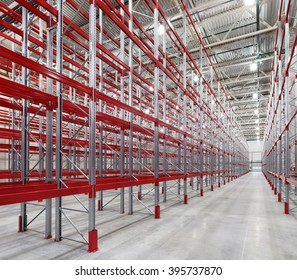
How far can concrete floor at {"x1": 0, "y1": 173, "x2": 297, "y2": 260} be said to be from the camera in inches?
160

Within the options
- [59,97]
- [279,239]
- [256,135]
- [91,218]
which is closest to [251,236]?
[279,239]

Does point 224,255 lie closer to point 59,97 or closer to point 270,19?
point 59,97

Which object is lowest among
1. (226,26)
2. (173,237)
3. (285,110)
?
(173,237)

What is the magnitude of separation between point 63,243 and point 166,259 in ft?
6.71

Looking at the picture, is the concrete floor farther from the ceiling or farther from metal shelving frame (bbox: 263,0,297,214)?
the ceiling

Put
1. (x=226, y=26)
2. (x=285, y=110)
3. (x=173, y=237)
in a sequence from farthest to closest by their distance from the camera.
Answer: (x=226, y=26)
(x=285, y=110)
(x=173, y=237)

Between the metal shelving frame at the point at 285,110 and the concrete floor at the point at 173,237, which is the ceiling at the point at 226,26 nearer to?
the metal shelving frame at the point at 285,110

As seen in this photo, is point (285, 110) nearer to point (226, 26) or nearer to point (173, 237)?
point (173, 237)

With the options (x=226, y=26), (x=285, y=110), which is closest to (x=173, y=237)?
(x=285, y=110)

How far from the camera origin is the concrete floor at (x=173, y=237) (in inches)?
160

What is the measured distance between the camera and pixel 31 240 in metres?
4.68

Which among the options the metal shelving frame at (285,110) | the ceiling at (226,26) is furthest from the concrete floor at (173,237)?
the ceiling at (226,26)

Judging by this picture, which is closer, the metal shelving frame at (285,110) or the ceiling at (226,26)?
the metal shelving frame at (285,110)

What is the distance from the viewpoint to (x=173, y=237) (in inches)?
195
